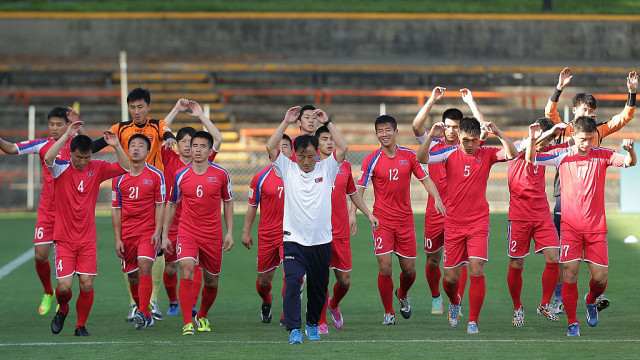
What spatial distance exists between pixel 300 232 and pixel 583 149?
2949mm

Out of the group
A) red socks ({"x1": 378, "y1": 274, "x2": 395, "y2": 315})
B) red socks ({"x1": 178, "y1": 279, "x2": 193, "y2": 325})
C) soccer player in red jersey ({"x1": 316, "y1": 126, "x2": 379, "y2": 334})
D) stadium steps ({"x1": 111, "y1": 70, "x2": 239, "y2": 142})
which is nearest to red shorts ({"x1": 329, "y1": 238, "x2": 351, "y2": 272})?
soccer player in red jersey ({"x1": 316, "y1": 126, "x2": 379, "y2": 334})

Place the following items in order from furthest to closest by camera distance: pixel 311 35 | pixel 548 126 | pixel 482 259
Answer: pixel 311 35, pixel 548 126, pixel 482 259

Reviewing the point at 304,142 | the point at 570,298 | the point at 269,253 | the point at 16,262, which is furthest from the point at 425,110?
the point at 16,262

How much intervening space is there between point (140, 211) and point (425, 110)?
321 centimetres

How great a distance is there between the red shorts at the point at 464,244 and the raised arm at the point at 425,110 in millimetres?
1240

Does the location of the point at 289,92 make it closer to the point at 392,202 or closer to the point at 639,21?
the point at 639,21

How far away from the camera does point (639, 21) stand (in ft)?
100

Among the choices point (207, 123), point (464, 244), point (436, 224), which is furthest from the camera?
point (436, 224)

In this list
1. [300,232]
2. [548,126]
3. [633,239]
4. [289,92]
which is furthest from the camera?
[289,92]

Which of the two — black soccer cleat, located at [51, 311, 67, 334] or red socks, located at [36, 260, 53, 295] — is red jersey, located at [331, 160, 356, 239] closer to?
black soccer cleat, located at [51, 311, 67, 334]

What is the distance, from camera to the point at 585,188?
30.2ft

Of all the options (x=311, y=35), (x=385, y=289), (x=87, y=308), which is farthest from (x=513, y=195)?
(x=311, y=35)

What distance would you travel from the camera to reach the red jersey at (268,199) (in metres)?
10.2

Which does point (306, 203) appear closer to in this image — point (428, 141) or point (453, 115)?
point (428, 141)
